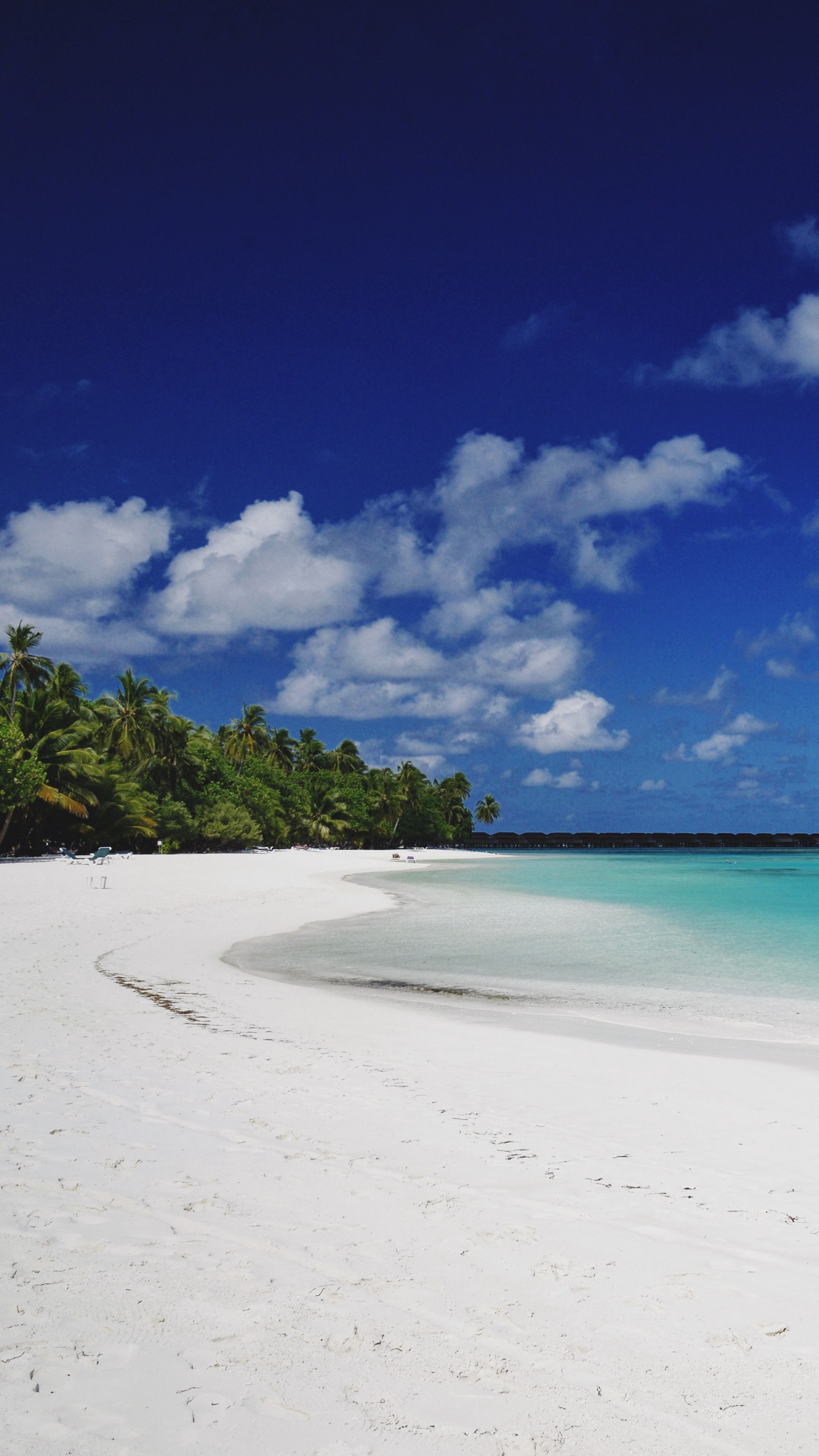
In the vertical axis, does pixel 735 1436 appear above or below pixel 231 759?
below

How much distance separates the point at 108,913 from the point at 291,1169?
15615 mm

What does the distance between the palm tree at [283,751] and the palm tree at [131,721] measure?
113ft

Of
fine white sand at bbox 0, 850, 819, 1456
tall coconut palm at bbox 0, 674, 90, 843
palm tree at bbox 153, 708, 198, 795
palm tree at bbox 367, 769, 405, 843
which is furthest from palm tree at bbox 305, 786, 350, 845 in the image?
fine white sand at bbox 0, 850, 819, 1456

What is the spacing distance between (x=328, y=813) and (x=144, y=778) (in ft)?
115

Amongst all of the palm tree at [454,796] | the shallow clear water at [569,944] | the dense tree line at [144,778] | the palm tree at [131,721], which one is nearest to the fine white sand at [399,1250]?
the shallow clear water at [569,944]

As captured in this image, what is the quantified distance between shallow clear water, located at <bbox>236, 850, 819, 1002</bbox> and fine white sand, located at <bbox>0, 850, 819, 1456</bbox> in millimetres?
5595

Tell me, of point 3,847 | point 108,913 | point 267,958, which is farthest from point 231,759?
point 267,958

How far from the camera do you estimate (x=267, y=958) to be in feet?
46.0

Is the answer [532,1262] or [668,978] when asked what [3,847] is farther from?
[532,1262]

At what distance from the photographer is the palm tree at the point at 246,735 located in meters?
83.7

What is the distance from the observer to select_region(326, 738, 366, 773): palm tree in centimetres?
10606

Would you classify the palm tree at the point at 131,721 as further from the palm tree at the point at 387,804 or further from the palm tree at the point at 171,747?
the palm tree at the point at 387,804

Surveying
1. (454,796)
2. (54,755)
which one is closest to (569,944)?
(54,755)

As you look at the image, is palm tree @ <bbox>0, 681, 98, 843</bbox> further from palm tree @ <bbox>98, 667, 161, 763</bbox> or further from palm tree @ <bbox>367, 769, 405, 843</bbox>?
palm tree @ <bbox>367, 769, 405, 843</bbox>
